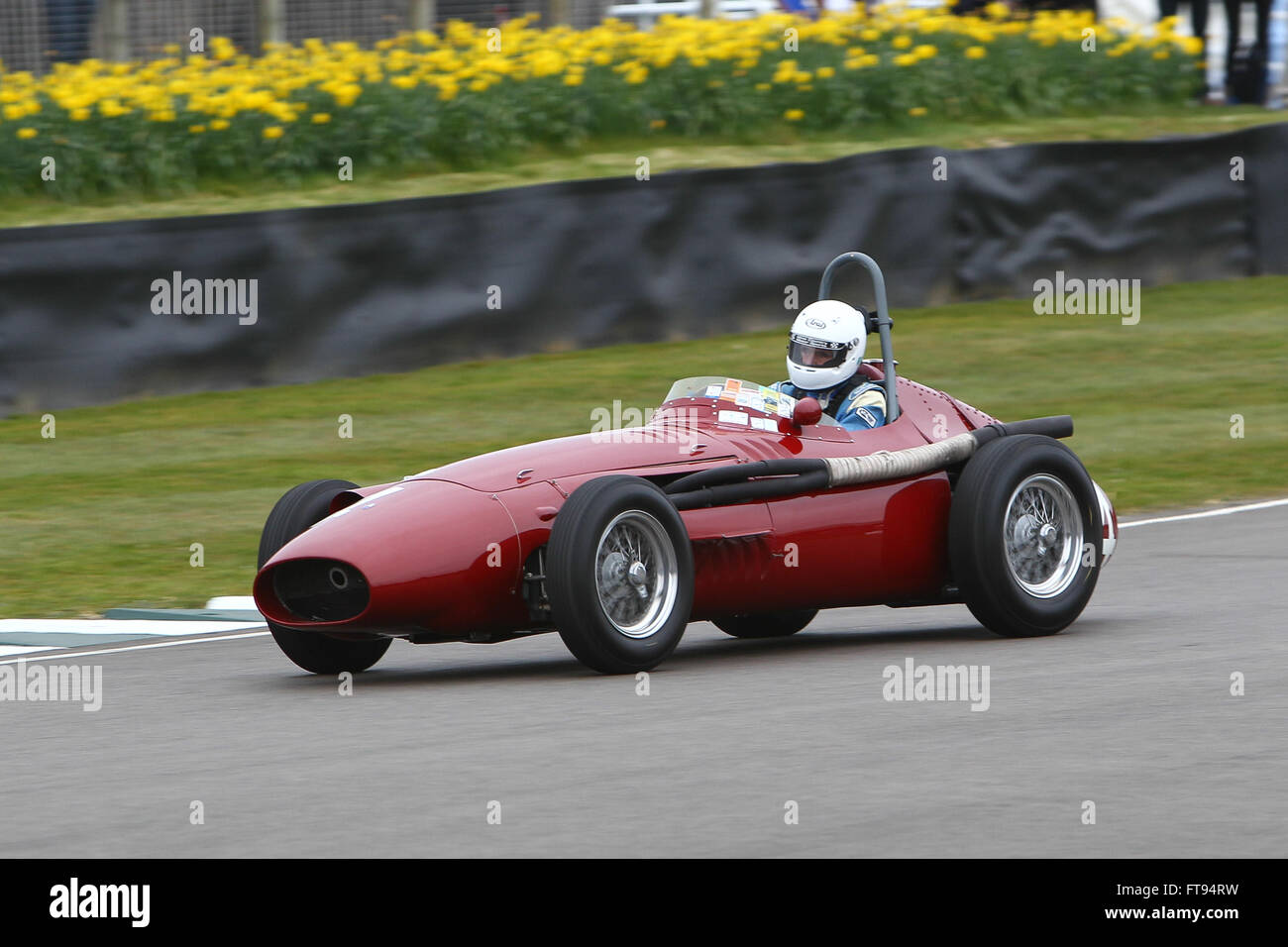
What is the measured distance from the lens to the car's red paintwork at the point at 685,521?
8.19 m

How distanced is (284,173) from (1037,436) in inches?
457

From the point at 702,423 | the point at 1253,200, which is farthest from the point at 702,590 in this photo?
the point at 1253,200

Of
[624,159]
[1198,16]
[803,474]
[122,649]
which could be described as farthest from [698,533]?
[1198,16]

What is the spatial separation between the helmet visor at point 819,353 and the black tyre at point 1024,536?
0.73 metres

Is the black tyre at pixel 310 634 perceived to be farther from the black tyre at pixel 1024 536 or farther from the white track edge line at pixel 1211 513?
the white track edge line at pixel 1211 513

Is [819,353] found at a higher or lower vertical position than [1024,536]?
higher

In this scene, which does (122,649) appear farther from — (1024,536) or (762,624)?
(1024,536)

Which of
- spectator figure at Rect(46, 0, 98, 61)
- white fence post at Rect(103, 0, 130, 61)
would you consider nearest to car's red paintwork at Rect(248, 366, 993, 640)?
white fence post at Rect(103, 0, 130, 61)

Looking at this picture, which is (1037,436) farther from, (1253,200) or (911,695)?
(1253,200)

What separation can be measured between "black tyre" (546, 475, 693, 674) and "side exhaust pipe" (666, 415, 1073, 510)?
0.30 m

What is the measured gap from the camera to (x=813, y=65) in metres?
23.2

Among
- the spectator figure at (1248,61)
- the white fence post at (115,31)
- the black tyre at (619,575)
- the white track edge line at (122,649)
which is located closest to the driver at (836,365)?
the black tyre at (619,575)

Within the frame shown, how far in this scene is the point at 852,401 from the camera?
31.3ft

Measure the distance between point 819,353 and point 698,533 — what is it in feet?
4.31
